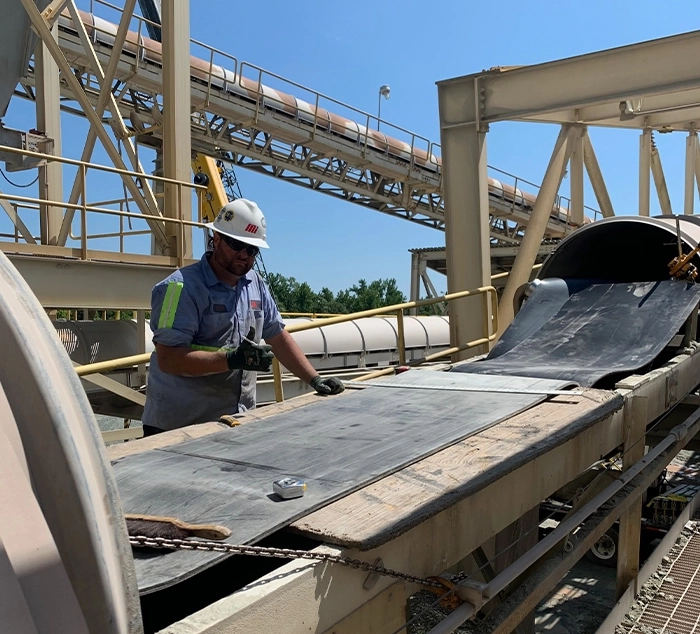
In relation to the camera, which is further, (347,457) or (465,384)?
(465,384)

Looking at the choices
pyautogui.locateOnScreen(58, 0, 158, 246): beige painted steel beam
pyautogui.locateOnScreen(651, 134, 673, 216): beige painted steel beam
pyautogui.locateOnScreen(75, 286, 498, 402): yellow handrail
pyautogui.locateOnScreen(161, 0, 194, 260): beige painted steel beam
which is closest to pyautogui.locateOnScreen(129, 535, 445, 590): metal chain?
pyautogui.locateOnScreen(75, 286, 498, 402): yellow handrail

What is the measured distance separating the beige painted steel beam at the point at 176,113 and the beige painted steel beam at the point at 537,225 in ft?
13.6

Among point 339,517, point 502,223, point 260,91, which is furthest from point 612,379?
point 502,223

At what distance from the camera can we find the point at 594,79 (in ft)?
22.7

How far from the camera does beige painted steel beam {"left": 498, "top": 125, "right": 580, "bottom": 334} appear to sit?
24.5ft

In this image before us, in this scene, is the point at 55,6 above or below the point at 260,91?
below

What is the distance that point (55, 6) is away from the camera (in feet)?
27.9

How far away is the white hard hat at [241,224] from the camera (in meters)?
3.43

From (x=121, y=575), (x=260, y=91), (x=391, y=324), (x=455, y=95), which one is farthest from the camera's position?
(x=260, y=91)

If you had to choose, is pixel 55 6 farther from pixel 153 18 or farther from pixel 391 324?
pixel 153 18

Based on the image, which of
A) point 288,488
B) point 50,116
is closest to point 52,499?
point 288,488

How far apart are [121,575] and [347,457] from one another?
49.4 inches

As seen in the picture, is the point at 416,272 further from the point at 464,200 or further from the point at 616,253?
the point at 616,253

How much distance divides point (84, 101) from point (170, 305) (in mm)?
6011
